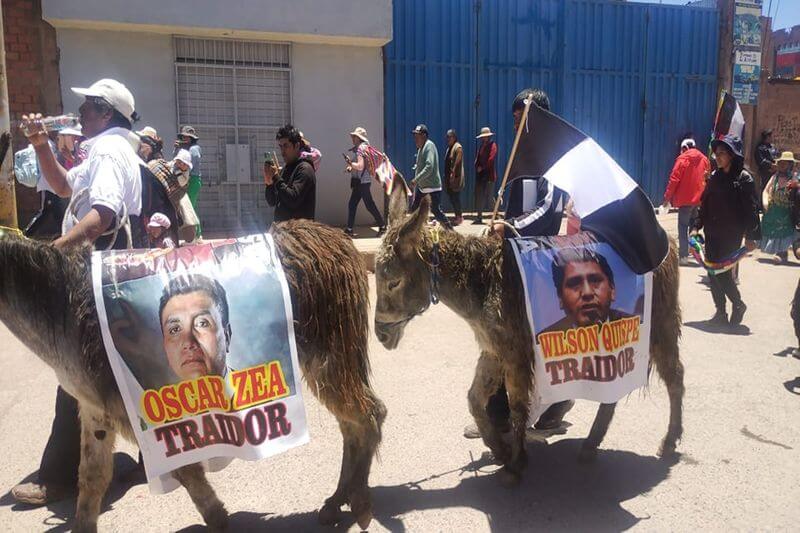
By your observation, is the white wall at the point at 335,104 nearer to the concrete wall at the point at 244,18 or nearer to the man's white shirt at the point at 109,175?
the concrete wall at the point at 244,18

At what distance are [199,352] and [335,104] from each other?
10940 millimetres

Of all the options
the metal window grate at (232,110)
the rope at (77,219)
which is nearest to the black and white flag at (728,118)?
the rope at (77,219)

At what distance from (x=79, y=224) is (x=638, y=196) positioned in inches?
126

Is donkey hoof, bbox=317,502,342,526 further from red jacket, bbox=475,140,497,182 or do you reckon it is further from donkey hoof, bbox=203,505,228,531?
red jacket, bbox=475,140,497,182

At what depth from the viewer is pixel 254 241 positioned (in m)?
3.21

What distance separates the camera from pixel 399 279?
352 cm

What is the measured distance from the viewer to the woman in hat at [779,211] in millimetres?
10516

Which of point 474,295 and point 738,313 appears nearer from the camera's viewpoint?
point 474,295

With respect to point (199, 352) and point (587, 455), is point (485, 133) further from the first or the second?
point (199, 352)

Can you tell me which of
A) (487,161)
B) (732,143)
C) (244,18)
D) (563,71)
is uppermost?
(244,18)

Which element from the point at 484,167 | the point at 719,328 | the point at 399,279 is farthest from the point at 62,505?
the point at 484,167

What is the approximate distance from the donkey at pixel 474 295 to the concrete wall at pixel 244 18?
9.60m

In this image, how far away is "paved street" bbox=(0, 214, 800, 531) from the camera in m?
3.51

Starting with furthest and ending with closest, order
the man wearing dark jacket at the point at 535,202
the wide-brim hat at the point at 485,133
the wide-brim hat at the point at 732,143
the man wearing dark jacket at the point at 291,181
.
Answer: the wide-brim hat at the point at 485,133, the wide-brim hat at the point at 732,143, the man wearing dark jacket at the point at 291,181, the man wearing dark jacket at the point at 535,202
